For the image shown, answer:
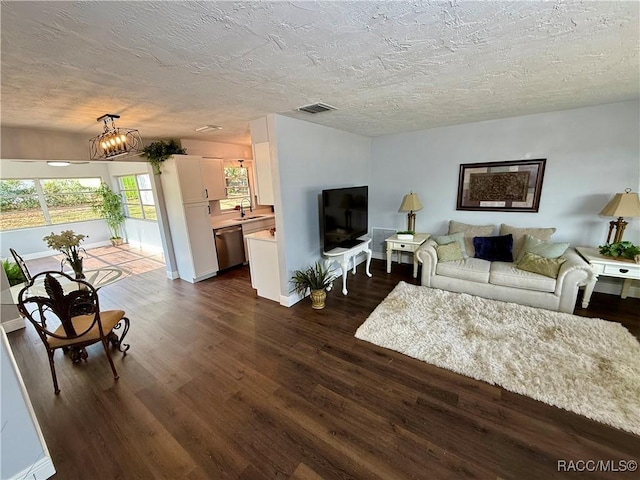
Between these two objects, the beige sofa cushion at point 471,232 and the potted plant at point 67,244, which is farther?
the beige sofa cushion at point 471,232

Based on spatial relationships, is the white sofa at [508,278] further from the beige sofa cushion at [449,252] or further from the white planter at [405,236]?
the white planter at [405,236]

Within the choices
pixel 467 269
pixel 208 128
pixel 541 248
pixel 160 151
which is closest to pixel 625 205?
pixel 541 248

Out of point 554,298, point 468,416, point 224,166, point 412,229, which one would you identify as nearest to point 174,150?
point 224,166

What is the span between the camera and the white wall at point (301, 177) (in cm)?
300

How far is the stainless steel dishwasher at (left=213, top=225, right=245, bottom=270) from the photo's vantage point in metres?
4.59

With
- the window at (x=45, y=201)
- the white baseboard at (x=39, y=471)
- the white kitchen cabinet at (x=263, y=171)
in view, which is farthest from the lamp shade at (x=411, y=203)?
the window at (x=45, y=201)

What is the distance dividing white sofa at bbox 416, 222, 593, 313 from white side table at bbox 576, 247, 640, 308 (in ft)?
0.36

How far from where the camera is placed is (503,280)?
3117 mm

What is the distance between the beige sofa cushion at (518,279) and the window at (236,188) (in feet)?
15.5

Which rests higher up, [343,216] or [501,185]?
[501,185]

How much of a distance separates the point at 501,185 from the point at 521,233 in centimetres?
76

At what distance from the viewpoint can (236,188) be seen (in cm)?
541

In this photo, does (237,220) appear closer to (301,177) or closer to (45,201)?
(301,177)

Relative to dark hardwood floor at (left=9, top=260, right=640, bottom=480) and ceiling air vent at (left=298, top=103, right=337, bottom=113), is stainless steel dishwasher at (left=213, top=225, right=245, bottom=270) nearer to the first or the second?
dark hardwood floor at (left=9, top=260, right=640, bottom=480)
